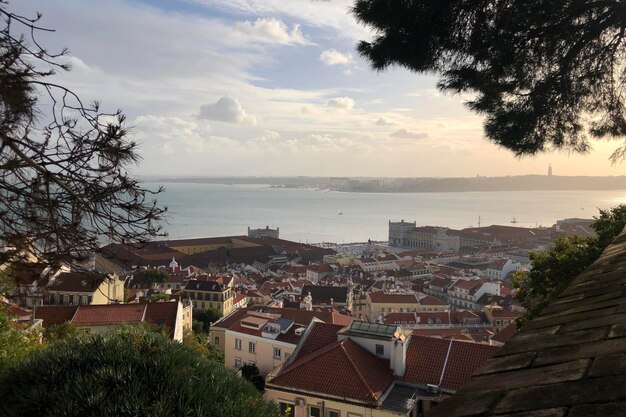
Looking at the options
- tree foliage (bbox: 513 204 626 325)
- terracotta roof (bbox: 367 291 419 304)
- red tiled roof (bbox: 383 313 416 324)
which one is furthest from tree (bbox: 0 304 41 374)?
terracotta roof (bbox: 367 291 419 304)

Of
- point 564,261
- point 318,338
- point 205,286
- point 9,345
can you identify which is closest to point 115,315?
point 318,338

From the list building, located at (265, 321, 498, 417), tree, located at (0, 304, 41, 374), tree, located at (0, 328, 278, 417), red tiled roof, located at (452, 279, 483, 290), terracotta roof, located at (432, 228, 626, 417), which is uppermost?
terracotta roof, located at (432, 228, 626, 417)

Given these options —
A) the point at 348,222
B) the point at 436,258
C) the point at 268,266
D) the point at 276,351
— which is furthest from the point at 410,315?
the point at 348,222

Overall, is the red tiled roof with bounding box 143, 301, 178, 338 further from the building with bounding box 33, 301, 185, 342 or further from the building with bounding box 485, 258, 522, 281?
the building with bounding box 485, 258, 522, 281

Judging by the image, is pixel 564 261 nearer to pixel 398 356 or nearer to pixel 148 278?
pixel 398 356

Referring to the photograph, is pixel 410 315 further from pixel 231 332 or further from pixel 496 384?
pixel 496 384
